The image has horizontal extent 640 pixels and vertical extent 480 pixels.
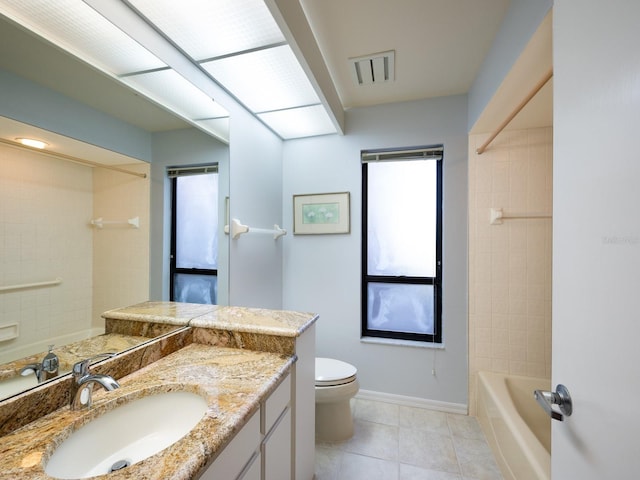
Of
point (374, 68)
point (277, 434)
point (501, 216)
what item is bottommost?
point (277, 434)

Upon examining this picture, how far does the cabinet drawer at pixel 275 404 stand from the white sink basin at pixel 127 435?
22 cm

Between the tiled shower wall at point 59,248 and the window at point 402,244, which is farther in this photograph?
the window at point 402,244

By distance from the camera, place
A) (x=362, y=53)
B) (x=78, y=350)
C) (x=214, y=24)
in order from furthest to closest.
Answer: (x=362, y=53)
(x=214, y=24)
(x=78, y=350)

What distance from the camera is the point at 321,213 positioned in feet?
7.93

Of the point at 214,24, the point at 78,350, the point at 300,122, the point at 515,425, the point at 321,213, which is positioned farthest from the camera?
the point at 321,213

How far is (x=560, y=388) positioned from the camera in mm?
703

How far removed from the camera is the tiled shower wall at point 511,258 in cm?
201

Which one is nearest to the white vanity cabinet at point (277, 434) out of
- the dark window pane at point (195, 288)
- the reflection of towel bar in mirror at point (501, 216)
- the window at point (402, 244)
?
the dark window pane at point (195, 288)

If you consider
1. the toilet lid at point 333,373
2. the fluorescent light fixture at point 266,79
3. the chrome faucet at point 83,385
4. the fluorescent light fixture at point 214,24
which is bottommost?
the toilet lid at point 333,373

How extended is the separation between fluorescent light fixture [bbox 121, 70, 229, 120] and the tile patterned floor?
2.15 metres

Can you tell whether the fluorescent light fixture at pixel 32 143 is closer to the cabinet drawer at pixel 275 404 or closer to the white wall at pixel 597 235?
the cabinet drawer at pixel 275 404

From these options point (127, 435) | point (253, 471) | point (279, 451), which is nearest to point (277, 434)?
point (279, 451)

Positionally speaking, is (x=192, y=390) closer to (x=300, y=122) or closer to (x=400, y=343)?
(x=400, y=343)

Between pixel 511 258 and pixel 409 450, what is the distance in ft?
5.01
